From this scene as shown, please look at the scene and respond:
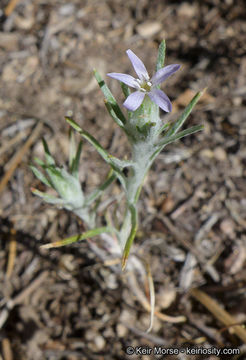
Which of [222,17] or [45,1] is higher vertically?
[45,1]

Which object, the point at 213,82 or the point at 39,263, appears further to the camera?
the point at 213,82

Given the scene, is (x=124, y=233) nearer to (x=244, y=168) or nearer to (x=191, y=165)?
(x=191, y=165)

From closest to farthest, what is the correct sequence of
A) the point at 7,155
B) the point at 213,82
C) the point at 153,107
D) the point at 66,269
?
the point at 153,107, the point at 66,269, the point at 7,155, the point at 213,82

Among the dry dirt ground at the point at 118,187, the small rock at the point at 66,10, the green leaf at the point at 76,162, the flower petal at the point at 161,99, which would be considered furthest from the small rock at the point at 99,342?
the small rock at the point at 66,10

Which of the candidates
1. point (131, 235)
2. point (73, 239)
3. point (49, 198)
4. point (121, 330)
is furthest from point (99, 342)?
point (49, 198)

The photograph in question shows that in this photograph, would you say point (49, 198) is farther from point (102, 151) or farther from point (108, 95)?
point (108, 95)

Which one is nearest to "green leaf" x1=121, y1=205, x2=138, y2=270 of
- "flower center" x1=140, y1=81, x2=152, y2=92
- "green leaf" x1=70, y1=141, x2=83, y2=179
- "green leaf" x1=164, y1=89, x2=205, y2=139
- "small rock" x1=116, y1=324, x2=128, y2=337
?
"green leaf" x1=70, y1=141, x2=83, y2=179

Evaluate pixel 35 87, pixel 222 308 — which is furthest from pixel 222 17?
pixel 222 308
